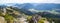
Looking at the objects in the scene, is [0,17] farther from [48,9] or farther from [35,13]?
[48,9]

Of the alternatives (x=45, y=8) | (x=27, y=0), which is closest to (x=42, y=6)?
(x=45, y=8)

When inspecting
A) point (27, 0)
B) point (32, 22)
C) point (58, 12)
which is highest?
point (27, 0)

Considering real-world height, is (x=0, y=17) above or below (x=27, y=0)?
below

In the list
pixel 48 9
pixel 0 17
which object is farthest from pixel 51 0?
pixel 0 17

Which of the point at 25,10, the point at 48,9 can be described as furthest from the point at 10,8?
the point at 48,9

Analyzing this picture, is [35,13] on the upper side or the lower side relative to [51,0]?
lower

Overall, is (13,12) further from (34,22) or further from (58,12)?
(58,12)
